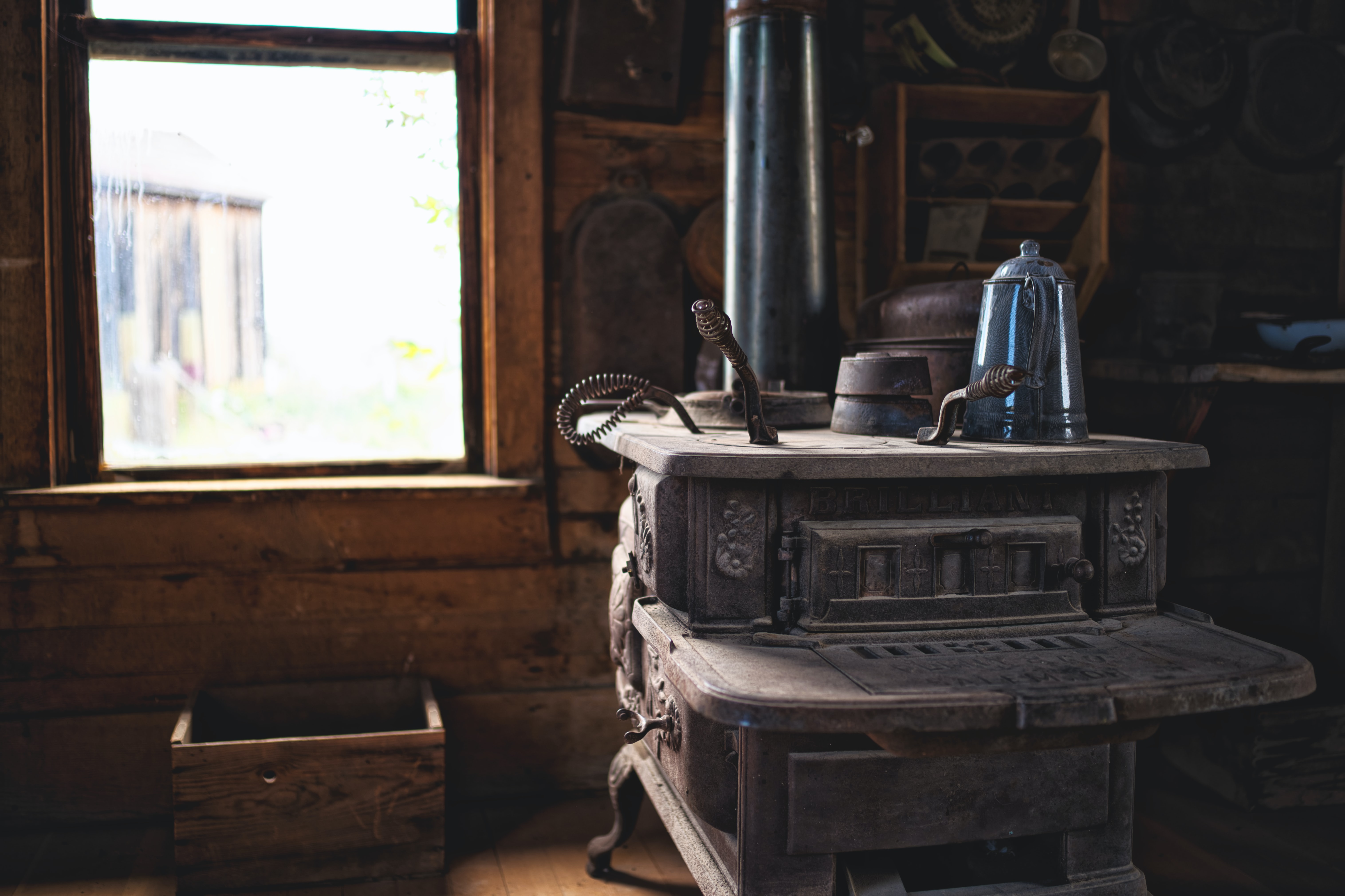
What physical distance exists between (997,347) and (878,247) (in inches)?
35.8

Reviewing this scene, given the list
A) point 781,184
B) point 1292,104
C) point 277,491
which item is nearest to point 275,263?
point 277,491

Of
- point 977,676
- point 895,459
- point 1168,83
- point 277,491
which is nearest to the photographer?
point 977,676

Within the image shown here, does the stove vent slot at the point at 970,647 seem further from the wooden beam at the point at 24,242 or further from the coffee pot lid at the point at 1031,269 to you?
the wooden beam at the point at 24,242

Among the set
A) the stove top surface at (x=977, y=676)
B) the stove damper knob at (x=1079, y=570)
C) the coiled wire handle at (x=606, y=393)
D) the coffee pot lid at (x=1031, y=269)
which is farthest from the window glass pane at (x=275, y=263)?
the stove damper knob at (x=1079, y=570)

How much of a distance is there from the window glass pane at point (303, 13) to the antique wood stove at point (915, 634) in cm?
143

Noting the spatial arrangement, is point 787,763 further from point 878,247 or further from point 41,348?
point 41,348

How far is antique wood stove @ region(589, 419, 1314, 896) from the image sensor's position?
1.41 meters

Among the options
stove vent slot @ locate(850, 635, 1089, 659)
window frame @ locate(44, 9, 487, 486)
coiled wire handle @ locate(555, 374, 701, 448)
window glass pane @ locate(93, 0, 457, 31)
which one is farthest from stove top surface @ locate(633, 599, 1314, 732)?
window glass pane @ locate(93, 0, 457, 31)

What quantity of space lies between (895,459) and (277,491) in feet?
4.88

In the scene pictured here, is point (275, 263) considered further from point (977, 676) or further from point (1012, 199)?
point (977, 676)

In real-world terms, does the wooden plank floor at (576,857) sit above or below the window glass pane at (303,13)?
below

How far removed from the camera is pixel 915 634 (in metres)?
1.50

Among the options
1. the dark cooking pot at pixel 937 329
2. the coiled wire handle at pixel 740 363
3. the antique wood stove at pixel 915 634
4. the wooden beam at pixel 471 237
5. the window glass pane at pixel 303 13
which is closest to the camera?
the antique wood stove at pixel 915 634

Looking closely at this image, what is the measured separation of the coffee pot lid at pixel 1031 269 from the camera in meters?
1.64
